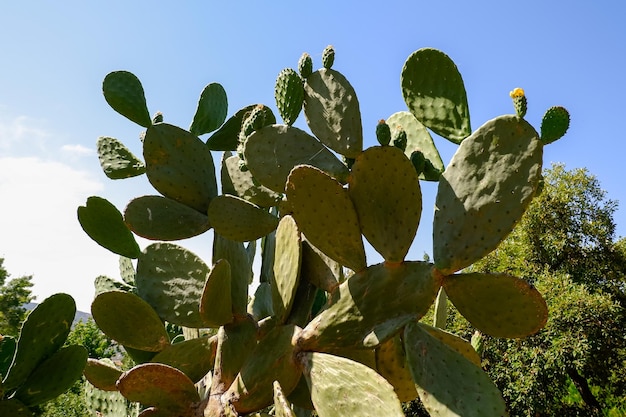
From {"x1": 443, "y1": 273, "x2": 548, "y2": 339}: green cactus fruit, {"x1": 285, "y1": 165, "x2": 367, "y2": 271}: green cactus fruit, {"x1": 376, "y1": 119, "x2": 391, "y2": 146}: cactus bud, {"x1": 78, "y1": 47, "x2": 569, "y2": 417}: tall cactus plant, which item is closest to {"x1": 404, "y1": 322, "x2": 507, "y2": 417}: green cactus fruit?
{"x1": 78, "y1": 47, "x2": 569, "y2": 417}: tall cactus plant

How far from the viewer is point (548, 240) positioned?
12.8m

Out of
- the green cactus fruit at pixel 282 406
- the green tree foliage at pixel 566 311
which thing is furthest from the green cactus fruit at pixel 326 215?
the green tree foliage at pixel 566 311

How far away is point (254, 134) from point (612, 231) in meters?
13.8

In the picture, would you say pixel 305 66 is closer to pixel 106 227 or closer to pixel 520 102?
pixel 520 102

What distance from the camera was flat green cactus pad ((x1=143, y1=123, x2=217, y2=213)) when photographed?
1717 millimetres

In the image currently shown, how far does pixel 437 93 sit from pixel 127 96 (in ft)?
3.29

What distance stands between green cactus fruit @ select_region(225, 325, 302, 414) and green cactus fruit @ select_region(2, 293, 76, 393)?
58 cm

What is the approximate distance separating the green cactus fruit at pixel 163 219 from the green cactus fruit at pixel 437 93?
0.74 metres

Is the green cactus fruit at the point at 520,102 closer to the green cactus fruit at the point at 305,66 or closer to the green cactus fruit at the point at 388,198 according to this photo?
the green cactus fruit at the point at 388,198

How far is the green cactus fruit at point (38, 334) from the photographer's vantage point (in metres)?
1.57

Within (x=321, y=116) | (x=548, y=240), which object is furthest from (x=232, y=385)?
(x=548, y=240)

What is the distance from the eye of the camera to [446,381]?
3.93 feet

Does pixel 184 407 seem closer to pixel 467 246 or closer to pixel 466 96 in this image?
pixel 467 246

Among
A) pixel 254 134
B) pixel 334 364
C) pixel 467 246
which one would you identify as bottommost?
pixel 334 364
